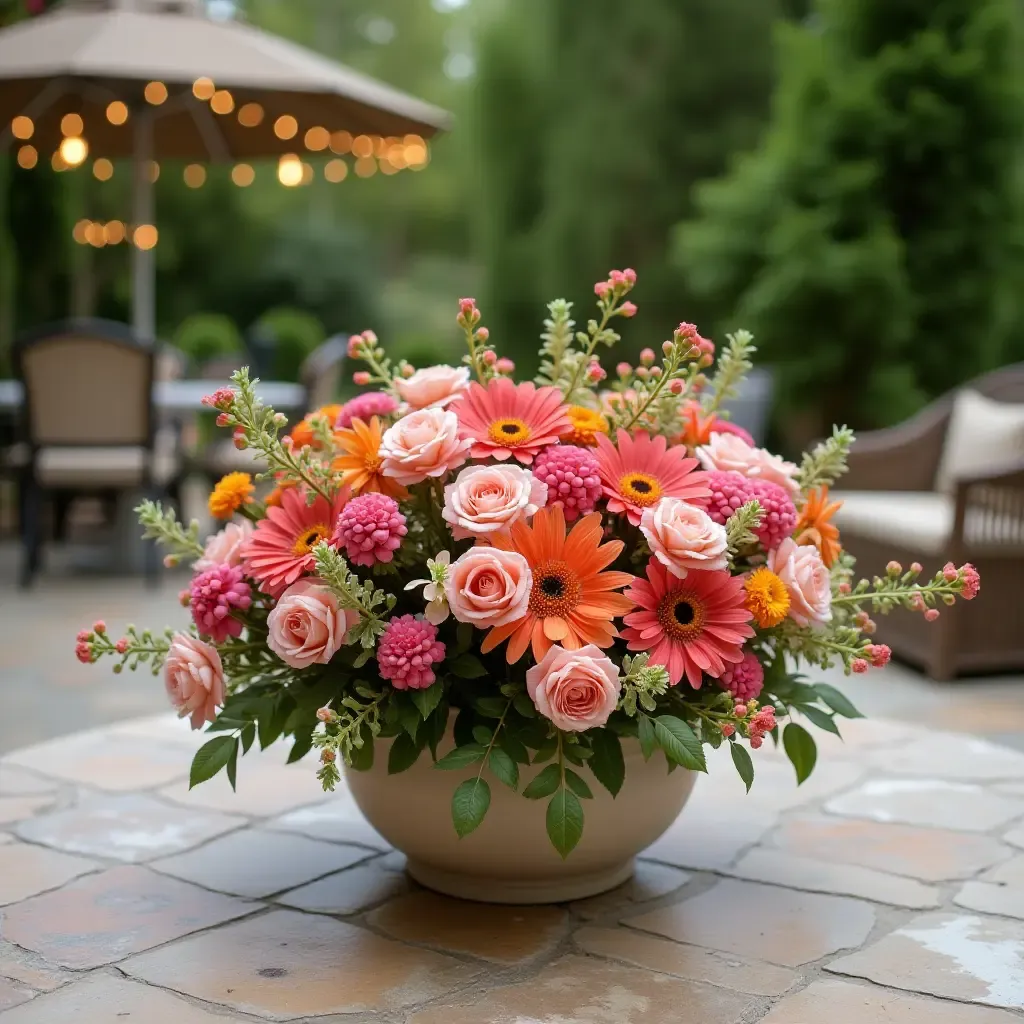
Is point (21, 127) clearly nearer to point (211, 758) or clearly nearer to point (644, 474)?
point (211, 758)

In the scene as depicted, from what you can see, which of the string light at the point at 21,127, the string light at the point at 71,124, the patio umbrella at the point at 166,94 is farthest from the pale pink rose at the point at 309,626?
the string light at the point at 71,124

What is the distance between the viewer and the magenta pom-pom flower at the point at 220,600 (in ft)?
6.77

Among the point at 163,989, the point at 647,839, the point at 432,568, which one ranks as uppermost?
the point at 432,568

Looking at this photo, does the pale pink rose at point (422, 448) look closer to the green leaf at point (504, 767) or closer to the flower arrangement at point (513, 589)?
the flower arrangement at point (513, 589)

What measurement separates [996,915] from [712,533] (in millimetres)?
857

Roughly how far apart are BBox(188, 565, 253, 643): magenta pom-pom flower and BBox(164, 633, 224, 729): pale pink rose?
31 mm

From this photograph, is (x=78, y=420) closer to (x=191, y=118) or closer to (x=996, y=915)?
(x=191, y=118)

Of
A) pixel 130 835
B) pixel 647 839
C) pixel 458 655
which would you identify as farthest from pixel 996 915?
pixel 130 835

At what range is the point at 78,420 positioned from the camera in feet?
18.4

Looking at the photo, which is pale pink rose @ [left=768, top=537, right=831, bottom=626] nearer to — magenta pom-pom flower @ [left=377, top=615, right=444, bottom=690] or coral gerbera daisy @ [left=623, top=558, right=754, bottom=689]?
coral gerbera daisy @ [left=623, top=558, right=754, bottom=689]

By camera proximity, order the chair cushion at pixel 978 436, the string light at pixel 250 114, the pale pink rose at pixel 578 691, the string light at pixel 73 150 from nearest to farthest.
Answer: the pale pink rose at pixel 578 691
the chair cushion at pixel 978 436
the string light at pixel 73 150
the string light at pixel 250 114

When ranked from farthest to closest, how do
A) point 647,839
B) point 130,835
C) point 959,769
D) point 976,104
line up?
point 976,104 → point 959,769 → point 130,835 → point 647,839

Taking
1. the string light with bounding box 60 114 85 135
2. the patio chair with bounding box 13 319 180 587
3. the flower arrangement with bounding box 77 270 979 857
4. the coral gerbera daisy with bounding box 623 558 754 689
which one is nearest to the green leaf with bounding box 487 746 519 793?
the flower arrangement with bounding box 77 270 979 857

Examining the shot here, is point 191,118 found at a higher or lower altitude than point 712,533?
higher
